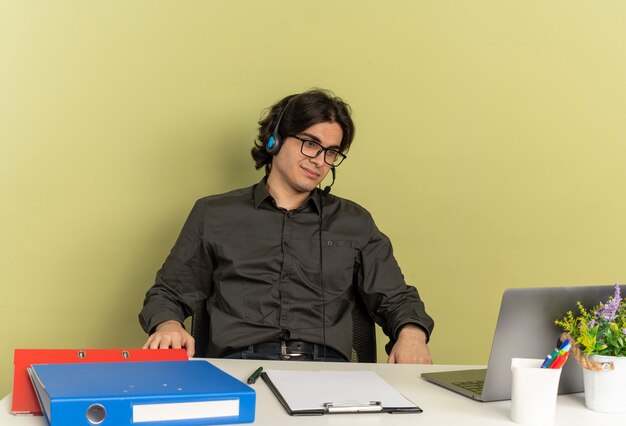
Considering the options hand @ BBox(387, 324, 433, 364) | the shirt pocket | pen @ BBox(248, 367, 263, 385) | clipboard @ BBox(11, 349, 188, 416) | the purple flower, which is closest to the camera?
clipboard @ BBox(11, 349, 188, 416)

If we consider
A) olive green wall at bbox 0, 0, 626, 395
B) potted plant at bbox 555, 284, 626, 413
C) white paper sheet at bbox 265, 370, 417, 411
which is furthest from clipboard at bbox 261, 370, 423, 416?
olive green wall at bbox 0, 0, 626, 395

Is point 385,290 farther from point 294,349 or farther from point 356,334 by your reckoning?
point 294,349

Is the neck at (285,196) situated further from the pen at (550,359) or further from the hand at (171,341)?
the pen at (550,359)

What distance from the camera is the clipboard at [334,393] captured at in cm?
135

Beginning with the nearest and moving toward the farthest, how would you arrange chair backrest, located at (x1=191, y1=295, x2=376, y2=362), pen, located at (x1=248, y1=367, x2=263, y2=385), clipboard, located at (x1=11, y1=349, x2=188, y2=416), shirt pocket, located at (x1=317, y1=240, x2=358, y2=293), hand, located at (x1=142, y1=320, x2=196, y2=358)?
1. clipboard, located at (x1=11, y1=349, x2=188, y2=416)
2. pen, located at (x1=248, y1=367, x2=263, y2=385)
3. hand, located at (x1=142, y1=320, x2=196, y2=358)
4. chair backrest, located at (x1=191, y1=295, x2=376, y2=362)
5. shirt pocket, located at (x1=317, y1=240, x2=358, y2=293)

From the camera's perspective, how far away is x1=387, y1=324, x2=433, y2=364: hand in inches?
82.4

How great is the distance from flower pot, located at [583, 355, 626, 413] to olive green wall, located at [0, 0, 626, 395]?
1.48 meters

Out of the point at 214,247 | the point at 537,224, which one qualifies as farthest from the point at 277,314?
the point at 537,224

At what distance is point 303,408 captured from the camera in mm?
1325

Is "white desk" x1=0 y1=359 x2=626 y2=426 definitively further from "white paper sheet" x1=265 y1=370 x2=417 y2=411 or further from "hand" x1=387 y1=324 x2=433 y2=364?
"hand" x1=387 y1=324 x2=433 y2=364

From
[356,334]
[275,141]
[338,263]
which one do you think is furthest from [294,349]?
[275,141]

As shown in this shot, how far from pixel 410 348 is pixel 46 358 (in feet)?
3.58

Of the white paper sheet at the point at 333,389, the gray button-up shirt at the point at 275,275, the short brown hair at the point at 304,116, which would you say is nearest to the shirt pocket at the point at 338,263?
the gray button-up shirt at the point at 275,275

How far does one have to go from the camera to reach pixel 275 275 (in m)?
2.38
